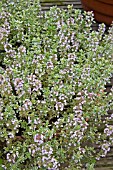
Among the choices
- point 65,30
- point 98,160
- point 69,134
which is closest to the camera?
point 69,134

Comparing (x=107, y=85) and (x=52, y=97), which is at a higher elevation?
(x=107, y=85)

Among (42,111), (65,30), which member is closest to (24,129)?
(42,111)

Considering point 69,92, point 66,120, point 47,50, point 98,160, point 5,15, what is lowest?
point 98,160

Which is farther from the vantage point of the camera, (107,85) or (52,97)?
(107,85)

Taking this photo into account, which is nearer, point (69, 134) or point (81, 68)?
point (69, 134)

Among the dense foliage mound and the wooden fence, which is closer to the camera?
the dense foliage mound

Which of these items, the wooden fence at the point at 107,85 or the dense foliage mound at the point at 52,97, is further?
the wooden fence at the point at 107,85

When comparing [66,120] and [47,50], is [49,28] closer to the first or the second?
[47,50]

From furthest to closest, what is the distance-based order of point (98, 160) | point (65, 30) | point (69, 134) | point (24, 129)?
point (65, 30) < point (98, 160) < point (24, 129) < point (69, 134)
